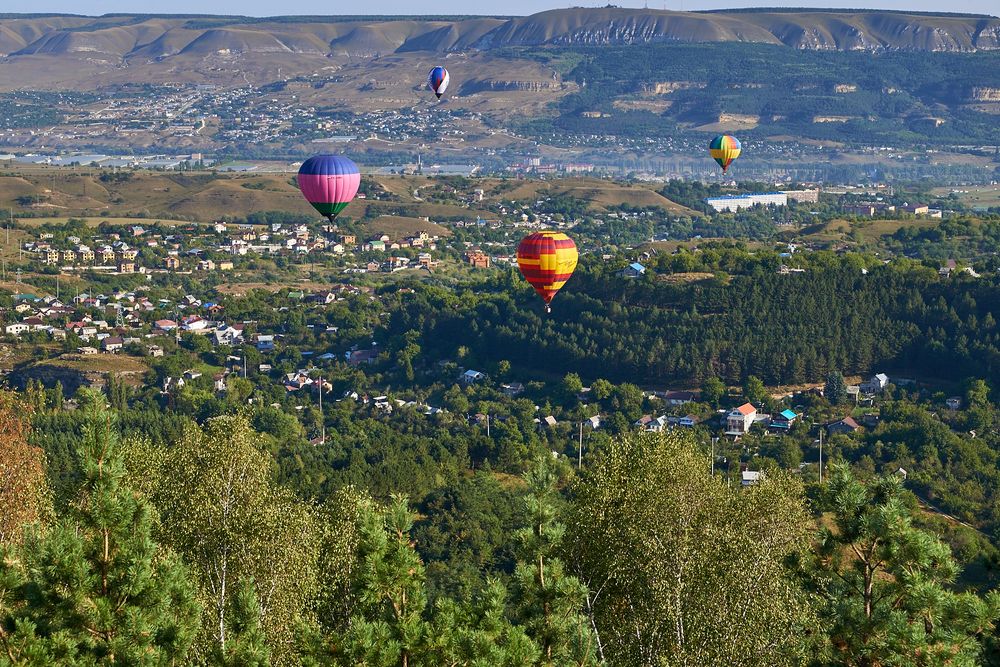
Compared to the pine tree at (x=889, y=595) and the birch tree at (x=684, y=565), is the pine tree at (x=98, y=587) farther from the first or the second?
the pine tree at (x=889, y=595)

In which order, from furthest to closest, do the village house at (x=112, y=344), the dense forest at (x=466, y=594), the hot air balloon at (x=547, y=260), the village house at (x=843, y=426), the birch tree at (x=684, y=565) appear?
the village house at (x=112, y=344)
the village house at (x=843, y=426)
the hot air balloon at (x=547, y=260)
the birch tree at (x=684, y=565)
the dense forest at (x=466, y=594)

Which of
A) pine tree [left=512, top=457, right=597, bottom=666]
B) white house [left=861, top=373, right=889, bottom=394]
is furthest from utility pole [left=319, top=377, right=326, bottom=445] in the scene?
pine tree [left=512, top=457, right=597, bottom=666]

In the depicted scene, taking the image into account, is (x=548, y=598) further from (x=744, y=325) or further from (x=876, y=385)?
(x=744, y=325)

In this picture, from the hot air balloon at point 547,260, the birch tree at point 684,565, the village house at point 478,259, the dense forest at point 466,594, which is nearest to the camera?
the dense forest at point 466,594

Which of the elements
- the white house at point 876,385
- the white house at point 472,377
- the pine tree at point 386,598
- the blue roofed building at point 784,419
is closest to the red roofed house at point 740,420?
the blue roofed building at point 784,419

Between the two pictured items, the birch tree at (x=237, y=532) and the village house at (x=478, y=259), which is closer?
the birch tree at (x=237, y=532)

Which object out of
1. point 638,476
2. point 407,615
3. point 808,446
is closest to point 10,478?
point 407,615

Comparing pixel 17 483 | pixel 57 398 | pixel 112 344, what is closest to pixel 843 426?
pixel 57 398

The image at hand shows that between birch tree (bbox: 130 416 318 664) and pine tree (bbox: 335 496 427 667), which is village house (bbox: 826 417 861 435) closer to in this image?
birch tree (bbox: 130 416 318 664)
